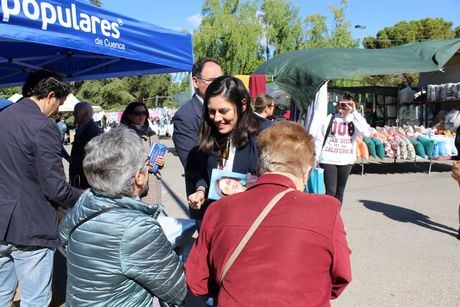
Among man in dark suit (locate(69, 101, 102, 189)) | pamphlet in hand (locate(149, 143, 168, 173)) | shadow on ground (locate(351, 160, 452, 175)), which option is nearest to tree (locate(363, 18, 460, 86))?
shadow on ground (locate(351, 160, 452, 175))

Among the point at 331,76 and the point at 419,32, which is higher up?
the point at 419,32

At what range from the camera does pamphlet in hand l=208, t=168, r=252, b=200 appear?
209 cm

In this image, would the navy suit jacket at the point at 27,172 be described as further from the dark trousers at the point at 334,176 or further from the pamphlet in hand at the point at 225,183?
the dark trousers at the point at 334,176

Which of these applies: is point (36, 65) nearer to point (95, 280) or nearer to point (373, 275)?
point (95, 280)

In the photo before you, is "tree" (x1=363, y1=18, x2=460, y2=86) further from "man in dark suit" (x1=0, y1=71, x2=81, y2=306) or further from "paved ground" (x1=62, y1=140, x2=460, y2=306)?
"man in dark suit" (x1=0, y1=71, x2=81, y2=306)

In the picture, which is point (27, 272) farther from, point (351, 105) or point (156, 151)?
point (351, 105)

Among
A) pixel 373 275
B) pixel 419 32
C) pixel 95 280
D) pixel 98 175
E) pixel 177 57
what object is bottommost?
pixel 373 275

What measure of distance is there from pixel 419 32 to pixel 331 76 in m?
39.1

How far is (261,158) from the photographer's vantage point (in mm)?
1627

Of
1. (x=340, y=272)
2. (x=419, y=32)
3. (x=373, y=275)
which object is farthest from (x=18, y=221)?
A: (x=419, y=32)

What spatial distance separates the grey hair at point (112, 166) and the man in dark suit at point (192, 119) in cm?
94

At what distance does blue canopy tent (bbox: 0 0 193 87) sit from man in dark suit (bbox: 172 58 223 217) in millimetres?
702

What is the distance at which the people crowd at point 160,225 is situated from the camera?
4.58 ft

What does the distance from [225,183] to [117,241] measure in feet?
2.23
